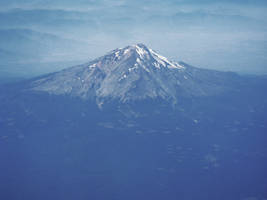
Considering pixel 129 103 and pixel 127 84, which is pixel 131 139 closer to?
pixel 129 103

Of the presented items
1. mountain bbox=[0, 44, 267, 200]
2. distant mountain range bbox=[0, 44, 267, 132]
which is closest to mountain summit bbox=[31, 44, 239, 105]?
distant mountain range bbox=[0, 44, 267, 132]

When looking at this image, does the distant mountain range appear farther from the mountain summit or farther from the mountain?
the mountain

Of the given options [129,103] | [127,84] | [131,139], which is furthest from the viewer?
[127,84]

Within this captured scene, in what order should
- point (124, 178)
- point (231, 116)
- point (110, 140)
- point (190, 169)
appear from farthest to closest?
point (231, 116), point (110, 140), point (190, 169), point (124, 178)

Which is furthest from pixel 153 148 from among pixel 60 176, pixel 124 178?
pixel 60 176

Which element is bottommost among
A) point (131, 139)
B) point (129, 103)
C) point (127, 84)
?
point (131, 139)

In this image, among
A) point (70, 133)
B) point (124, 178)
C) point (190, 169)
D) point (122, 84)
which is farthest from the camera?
point (122, 84)

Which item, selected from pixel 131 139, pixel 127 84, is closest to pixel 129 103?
pixel 127 84

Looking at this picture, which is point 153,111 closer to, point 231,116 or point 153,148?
point 231,116

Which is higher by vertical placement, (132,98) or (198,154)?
(132,98)

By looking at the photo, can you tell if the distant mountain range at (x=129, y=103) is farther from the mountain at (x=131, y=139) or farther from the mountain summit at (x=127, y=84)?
the mountain at (x=131, y=139)

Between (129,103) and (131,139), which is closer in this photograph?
(131,139)
